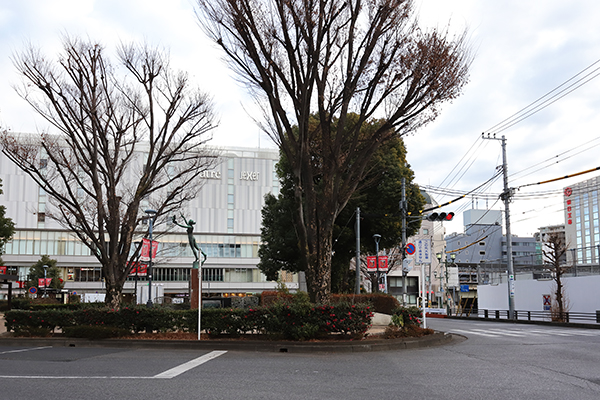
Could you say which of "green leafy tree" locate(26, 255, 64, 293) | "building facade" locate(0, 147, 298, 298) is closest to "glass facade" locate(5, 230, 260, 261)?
"building facade" locate(0, 147, 298, 298)

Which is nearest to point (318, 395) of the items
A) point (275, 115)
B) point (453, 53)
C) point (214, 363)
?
point (214, 363)

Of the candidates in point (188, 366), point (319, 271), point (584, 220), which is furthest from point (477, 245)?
point (188, 366)

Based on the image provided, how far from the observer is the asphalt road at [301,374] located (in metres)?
7.04

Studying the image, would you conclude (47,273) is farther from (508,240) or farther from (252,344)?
(252,344)

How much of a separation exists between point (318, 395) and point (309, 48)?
32.0 feet

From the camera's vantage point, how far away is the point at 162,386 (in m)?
7.49

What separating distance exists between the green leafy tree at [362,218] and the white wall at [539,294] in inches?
345

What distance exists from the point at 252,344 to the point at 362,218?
19506mm

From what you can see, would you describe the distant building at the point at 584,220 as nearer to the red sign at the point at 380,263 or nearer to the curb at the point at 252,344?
the red sign at the point at 380,263

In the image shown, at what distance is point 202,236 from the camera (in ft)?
244

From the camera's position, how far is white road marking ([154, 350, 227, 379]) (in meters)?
8.62

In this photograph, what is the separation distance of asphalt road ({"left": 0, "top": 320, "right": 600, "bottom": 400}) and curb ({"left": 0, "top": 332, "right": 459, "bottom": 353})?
61 centimetres

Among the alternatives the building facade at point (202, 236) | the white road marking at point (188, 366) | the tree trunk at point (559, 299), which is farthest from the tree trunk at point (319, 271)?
the building facade at point (202, 236)

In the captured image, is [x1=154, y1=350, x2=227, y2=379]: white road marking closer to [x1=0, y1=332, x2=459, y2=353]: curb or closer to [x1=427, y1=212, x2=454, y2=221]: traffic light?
[x1=0, y1=332, x2=459, y2=353]: curb
